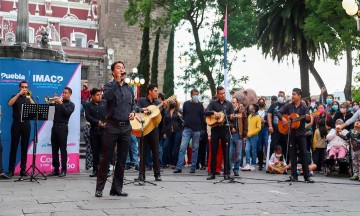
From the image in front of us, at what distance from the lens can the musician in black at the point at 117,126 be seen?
22.9 feet

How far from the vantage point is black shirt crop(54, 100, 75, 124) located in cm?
988

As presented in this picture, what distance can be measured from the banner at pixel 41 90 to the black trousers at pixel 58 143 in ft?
1.46

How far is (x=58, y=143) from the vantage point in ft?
32.7

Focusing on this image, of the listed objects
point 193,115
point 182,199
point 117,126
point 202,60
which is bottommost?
point 182,199

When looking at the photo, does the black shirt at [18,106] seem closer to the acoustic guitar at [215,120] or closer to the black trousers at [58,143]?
the black trousers at [58,143]


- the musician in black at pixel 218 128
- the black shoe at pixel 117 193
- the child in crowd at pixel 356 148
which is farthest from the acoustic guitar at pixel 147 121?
the child in crowd at pixel 356 148

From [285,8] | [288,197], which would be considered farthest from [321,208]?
[285,8]

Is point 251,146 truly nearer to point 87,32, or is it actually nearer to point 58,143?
point 58,143

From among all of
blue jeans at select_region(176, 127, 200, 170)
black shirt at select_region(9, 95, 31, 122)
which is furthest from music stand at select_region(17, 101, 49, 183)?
blue jeans at select_region(176, 127, 200, 170)

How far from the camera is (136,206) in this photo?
607cm

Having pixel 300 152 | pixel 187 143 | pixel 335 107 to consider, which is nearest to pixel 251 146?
pixel 187 143

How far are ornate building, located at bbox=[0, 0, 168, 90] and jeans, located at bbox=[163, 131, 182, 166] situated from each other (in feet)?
94.8

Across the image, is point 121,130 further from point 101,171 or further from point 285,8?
point 285,8

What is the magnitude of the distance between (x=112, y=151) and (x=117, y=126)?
1.30 ft
